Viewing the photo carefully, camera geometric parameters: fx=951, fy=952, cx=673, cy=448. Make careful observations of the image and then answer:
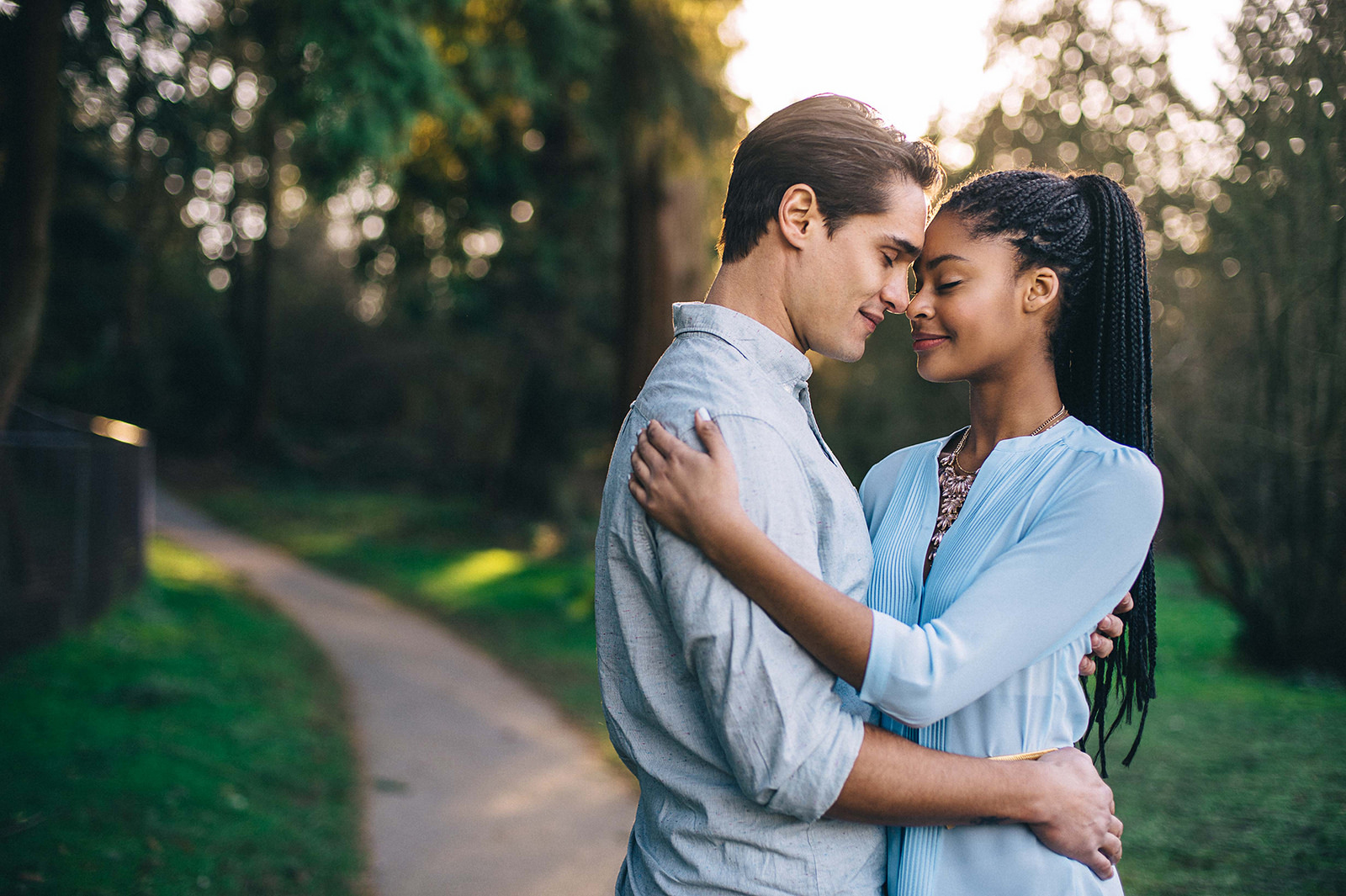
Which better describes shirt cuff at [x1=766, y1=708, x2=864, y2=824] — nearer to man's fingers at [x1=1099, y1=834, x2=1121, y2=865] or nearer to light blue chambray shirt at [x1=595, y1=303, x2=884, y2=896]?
light blue chambray shirt at [x1=595, y1=303, x2=884, y2=896]

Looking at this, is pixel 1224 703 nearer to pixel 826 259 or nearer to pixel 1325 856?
pixel 1325 856

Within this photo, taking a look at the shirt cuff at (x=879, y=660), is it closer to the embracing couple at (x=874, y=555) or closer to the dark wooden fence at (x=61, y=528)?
the embracing couple at (x=874, y=555)

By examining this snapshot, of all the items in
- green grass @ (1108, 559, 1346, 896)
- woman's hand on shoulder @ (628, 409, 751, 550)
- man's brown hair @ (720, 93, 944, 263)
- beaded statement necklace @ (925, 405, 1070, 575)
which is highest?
man's brown hair @ (720, 93, 944, 263)

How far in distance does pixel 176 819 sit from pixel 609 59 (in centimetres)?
594

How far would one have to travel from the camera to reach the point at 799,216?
5.41ft

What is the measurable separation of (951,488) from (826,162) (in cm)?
74

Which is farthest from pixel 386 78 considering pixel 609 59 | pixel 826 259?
pixel 826 259

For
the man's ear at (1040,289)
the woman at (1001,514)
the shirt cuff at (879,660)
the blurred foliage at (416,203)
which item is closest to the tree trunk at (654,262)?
the blurred foliage at (416,203)

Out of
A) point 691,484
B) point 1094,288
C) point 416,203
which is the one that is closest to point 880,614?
point 691,484

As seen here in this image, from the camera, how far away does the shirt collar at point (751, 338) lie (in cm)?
163

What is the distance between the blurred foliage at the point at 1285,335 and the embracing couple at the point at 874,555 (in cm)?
571

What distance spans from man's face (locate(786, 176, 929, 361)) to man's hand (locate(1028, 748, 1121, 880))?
2.53 feet

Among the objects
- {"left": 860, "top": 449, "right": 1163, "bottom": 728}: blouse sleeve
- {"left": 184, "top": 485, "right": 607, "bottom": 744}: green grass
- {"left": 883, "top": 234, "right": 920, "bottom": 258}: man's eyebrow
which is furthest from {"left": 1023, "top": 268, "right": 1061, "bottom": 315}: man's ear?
{"left": 184, "top": 485, "right": 607, "bottom": 744}: green grass

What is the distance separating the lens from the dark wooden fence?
646 cm
